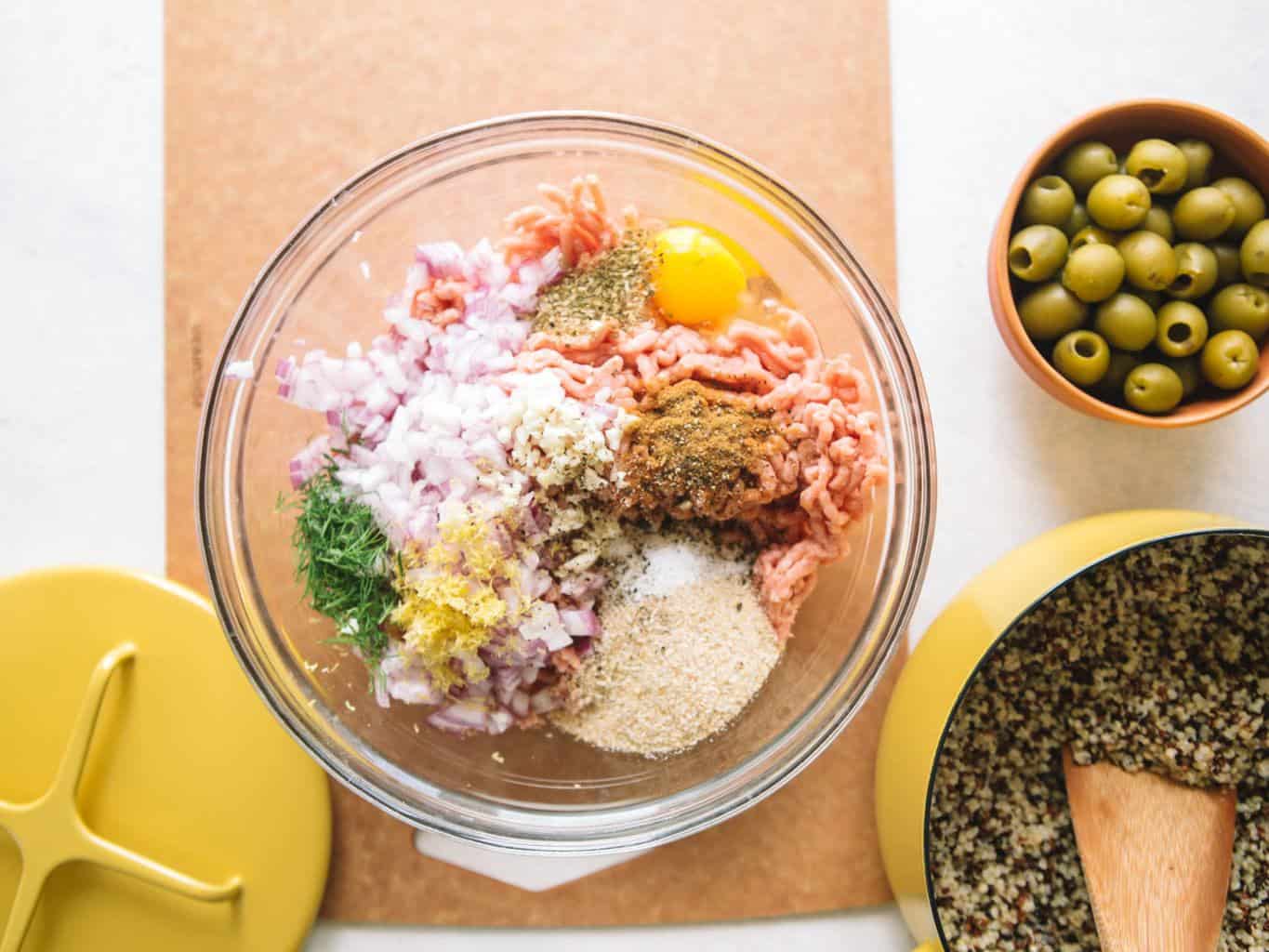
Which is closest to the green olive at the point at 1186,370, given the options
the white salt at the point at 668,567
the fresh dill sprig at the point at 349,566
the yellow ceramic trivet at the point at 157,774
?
the white salt at the point at 668,567

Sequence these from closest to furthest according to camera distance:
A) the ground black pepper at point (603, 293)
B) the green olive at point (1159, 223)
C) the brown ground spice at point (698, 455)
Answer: the brown ground spice at point (698, 455) → the ground black pepper at point (603, 293) → the green olive at point (1159, 223)

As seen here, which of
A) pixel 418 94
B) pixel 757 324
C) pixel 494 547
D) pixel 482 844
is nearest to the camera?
pixel 494 547

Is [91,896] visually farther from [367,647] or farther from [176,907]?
[367,647]

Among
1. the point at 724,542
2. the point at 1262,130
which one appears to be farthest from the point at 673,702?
the point at 1262,130

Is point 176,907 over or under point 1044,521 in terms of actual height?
under

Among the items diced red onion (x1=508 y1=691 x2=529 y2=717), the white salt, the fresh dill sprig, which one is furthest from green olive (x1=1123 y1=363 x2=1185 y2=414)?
the fresh dill sprig

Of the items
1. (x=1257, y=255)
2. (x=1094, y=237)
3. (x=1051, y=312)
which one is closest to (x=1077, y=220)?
(x=1094, y=237)

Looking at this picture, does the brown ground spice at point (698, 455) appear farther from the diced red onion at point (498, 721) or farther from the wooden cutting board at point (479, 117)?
the wooden cutting board at point (479, 117)
